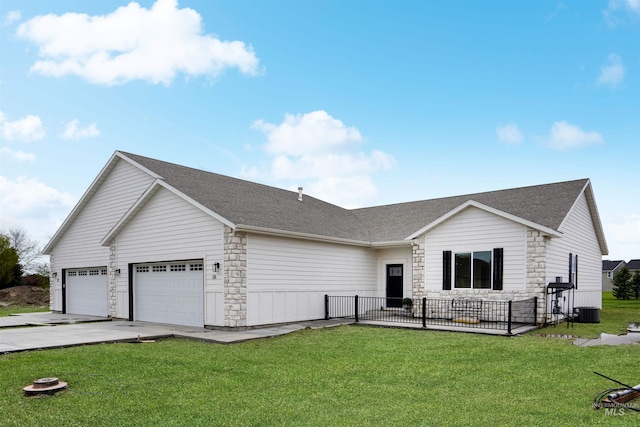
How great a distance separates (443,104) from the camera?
1881cm

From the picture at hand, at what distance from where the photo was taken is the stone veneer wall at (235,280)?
14.6 meters

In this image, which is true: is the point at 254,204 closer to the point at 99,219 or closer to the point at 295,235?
the point at 295,235

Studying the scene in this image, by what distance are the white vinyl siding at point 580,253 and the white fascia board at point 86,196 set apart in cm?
1545

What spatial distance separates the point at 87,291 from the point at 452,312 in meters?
16.2

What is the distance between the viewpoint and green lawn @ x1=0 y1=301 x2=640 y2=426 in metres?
5.89

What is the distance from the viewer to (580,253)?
19859 millimetres

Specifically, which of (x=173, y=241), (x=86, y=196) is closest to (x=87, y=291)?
(x=86, y=196)

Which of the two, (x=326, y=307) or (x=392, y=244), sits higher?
(x=392, y=244)

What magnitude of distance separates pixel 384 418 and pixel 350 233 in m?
14.8

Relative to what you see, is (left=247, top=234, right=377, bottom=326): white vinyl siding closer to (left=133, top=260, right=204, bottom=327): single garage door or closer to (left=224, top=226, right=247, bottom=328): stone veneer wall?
(left=224, top=226, right=247, bottom=328): stone veneer wall

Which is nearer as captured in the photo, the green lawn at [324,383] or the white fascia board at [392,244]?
the green lawn at [324,383]

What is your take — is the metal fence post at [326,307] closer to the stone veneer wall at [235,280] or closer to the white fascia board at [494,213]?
the white fascia board at [494,213]
